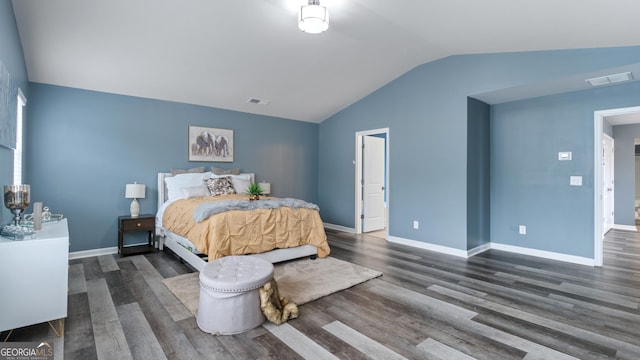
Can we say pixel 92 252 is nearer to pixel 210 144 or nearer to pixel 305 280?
pixel 210 144

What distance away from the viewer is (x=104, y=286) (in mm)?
3260

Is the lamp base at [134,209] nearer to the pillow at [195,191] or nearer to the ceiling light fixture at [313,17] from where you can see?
the pillow at [195,191]

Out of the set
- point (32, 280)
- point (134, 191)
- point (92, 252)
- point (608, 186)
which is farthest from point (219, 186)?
point (608, 186)

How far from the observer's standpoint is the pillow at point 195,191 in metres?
4.73

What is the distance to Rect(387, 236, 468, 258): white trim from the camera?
455cm

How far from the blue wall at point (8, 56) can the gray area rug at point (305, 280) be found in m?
1.55

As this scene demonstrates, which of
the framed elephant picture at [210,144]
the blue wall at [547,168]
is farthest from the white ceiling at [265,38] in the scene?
the framed elephant picture at [210,144]

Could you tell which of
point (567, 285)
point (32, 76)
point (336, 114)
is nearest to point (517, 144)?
point (567, 285)

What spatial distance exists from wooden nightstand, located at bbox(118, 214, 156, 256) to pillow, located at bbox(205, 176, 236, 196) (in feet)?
2.99

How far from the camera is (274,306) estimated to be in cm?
248

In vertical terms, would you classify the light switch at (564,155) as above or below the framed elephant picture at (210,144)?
below

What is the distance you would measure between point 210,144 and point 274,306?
3.81 meters

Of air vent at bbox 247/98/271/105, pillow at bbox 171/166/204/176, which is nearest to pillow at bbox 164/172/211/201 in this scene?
pillow at bbox 171/166/204/176

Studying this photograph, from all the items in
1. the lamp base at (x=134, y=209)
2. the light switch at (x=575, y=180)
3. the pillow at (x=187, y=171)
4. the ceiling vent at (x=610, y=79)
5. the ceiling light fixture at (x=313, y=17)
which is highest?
the ceiling light fixture at (x=313, y=17)
